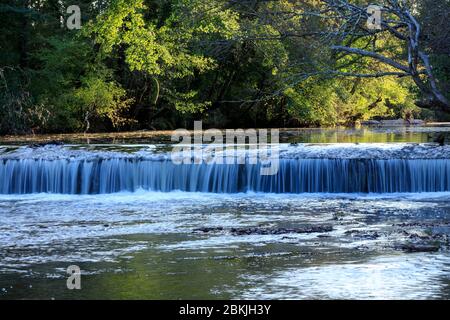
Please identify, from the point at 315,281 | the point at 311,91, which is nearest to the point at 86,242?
the point at 315,281

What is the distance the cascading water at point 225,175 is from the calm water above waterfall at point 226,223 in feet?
0.10

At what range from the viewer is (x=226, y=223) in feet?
53.2

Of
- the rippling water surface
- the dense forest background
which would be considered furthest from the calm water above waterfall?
the dense forest background

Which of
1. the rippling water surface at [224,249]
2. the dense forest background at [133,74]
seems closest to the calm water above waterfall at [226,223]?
the rippling water surface at [224,249]

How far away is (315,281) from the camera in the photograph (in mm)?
11000

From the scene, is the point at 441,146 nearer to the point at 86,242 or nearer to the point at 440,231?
the point at 440,231

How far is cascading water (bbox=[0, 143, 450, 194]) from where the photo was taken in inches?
875

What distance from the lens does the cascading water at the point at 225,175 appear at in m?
22.2

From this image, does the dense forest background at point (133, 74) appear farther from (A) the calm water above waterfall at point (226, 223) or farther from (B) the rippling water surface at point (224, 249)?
(B) the rippling water surface at point (224, 249)

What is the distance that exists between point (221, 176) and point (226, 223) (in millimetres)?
6607

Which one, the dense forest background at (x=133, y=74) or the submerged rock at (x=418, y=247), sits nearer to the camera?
the submerged rock at (x=418, y=247)

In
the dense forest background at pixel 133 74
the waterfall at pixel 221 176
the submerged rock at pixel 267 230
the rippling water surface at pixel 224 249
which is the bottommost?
the rippling water surface at pixel 224 249

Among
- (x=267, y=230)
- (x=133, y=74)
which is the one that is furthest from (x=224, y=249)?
(x=133, y=74)
